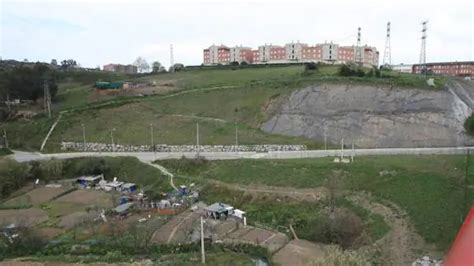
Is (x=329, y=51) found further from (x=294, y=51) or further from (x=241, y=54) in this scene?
(x=241, y=54)

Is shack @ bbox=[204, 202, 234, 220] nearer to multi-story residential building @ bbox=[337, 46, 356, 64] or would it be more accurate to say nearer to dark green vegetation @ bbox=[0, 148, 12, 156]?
dark green vegetation @ bbox=[0, 148, 12, 156]

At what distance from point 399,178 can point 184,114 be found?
2826cm

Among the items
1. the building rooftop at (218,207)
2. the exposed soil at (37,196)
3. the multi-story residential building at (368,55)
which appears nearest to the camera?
the building rooftop at (218,207)

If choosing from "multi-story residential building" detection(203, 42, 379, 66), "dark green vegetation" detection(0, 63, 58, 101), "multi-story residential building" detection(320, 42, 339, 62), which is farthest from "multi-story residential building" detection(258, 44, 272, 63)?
"dark green vegetation" detection(0, 63, 58, 101)

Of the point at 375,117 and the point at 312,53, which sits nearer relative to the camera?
the point at 375,117

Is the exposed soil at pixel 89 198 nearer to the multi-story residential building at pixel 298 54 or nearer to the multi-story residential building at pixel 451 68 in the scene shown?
the multi-story residential building at pixel 298 54

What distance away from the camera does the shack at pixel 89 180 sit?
1484 inches

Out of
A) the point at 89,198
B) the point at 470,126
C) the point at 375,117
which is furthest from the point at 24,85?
the point at 470,126

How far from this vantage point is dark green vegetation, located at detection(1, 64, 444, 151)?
4453cm

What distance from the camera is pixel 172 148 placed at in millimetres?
42219

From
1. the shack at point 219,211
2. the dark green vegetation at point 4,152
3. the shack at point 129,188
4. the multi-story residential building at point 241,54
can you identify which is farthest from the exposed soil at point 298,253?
the multi-story residential building at point 241,54

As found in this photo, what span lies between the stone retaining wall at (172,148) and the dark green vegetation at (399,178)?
157 inches

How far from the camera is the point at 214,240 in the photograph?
24797 millimetres

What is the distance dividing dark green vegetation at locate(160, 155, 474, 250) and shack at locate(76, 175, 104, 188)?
6298mm
